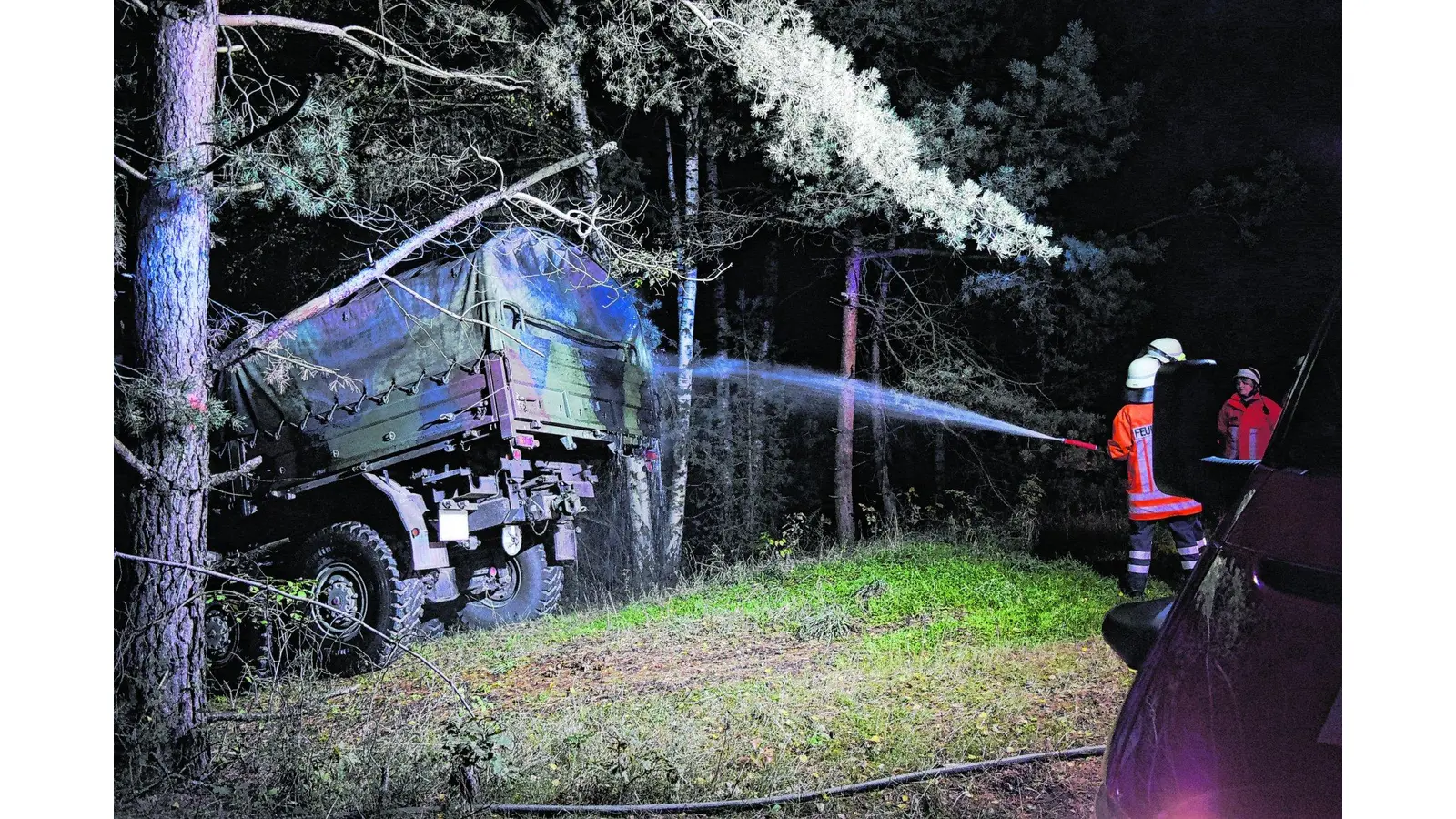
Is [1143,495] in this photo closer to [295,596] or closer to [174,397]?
[295,596]

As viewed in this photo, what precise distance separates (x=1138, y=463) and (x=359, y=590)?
8.31 ft

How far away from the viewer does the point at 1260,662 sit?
2.94 ft

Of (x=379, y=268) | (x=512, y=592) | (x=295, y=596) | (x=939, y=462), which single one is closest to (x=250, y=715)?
(x=295, y=596)

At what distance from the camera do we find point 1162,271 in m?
3.11

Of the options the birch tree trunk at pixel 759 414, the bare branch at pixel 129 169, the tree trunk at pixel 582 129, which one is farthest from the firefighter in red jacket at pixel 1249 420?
the bare branch at pixel 129 169

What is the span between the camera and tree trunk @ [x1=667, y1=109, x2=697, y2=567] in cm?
315

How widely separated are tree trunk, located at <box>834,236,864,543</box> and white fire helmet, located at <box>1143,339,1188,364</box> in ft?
3.10

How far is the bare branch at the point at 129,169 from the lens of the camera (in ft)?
9.82

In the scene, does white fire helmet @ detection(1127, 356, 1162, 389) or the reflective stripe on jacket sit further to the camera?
white fire helmet @ detection(1127, 356, 1162, 389)

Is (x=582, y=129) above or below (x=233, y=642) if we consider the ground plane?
above

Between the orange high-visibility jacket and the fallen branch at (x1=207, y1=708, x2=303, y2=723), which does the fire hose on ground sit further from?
the orange high-visibility jacket

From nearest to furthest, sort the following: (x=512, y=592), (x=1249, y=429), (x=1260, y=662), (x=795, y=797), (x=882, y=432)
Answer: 1. (x=1260, y=662)
2. (x=1249, y=429)
3. (x=795, y=797)
4. (x=512, y=592)
5. (x=882, y=432)

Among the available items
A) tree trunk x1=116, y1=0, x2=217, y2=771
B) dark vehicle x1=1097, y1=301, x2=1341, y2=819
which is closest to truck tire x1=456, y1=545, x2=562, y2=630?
tree trunk x1=116, y1=0, x2=217, y2=771
